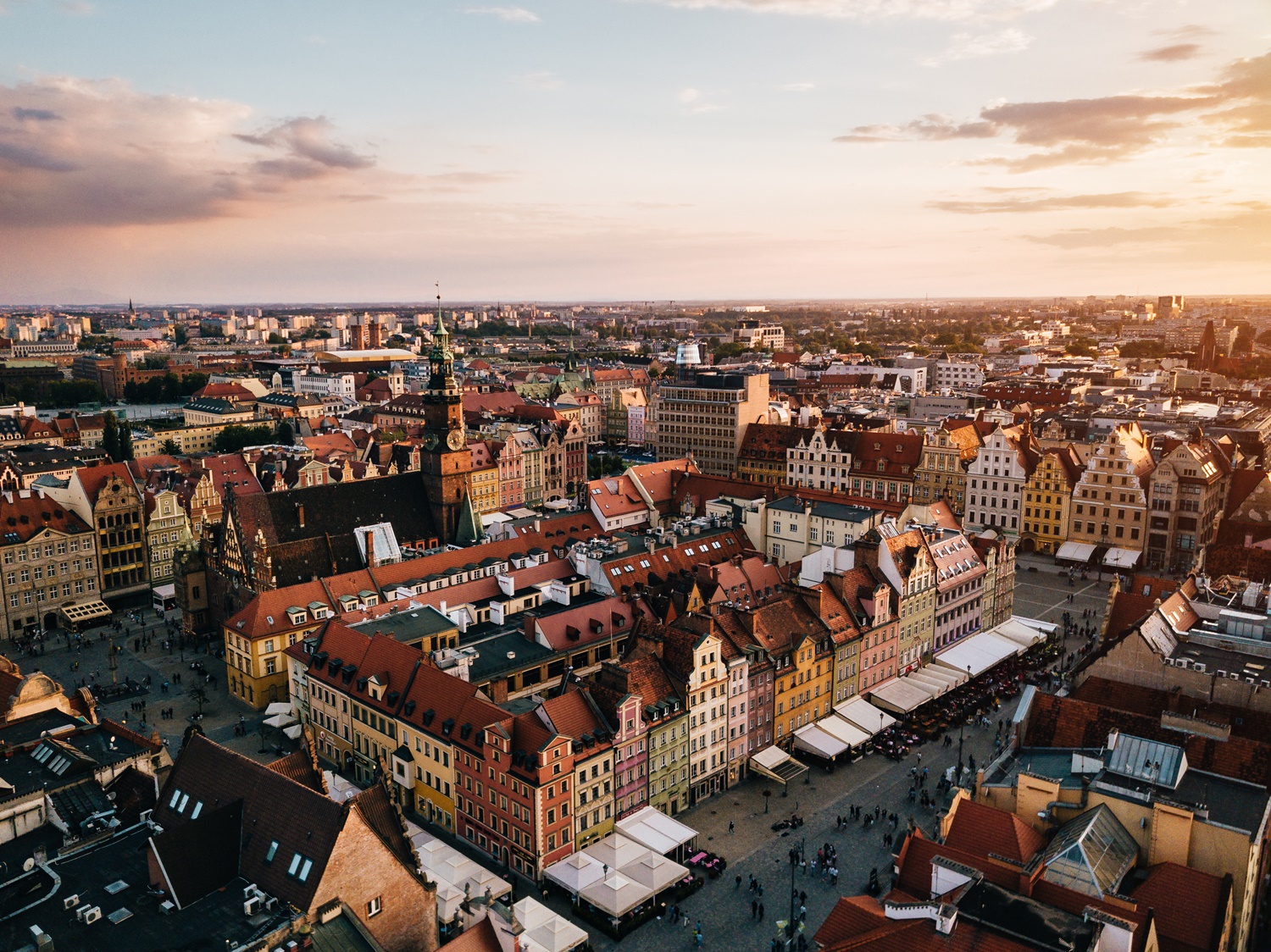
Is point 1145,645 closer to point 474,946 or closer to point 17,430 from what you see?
point 474,946

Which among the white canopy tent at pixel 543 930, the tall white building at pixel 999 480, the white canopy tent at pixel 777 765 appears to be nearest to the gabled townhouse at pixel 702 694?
the white canopy tent at pixel 777 765

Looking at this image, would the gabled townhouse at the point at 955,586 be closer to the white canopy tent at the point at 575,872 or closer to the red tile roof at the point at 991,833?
the red tile roof at the point at 991,833

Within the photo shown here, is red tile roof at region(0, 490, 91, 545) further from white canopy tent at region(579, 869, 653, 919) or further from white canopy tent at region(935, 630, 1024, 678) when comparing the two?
white canopy tent at region(935, 630, 1024, 678)

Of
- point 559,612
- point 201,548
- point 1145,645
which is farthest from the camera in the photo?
point 201,548

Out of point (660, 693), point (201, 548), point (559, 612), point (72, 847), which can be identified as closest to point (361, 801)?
point (72, 847)

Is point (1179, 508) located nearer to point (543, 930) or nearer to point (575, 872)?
point (575, 872)
